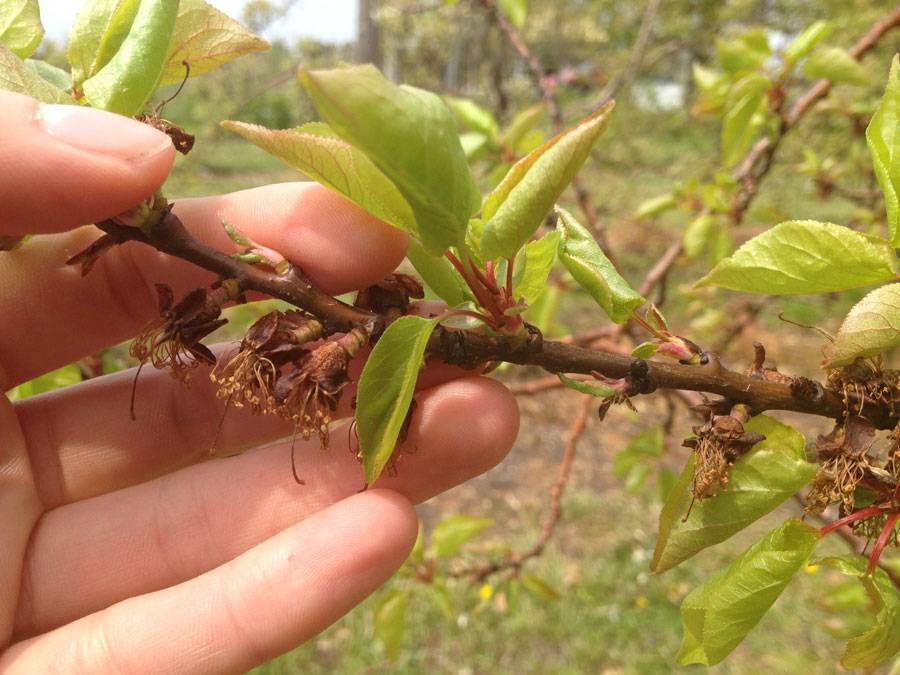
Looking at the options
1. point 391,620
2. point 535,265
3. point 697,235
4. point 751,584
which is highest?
point 535,265

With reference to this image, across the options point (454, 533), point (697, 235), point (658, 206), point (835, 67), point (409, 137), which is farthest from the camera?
point (658, 206)


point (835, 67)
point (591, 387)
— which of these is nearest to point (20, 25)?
point (591, 387)

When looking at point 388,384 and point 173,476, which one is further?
point 173,476

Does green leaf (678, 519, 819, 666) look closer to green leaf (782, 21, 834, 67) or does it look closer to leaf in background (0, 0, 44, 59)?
leaf in background (0, 0, 44, 59)

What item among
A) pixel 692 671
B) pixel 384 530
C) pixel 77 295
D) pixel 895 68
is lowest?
pixel 692 671

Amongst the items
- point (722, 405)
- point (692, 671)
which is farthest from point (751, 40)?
point (692, 671)

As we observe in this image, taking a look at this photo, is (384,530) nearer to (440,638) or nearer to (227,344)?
(227,344)

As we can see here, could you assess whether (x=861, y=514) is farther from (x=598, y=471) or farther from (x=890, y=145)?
(x=598, y=471)

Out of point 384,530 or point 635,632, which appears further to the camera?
point 635,632
